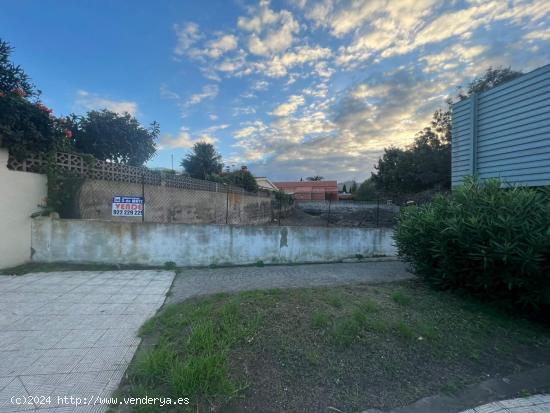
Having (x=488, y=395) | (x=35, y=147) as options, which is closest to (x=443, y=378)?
(x=488, y=395)

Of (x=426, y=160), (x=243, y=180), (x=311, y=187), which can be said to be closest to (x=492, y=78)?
(x=426, y=160)

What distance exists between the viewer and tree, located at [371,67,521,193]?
24.9 meters

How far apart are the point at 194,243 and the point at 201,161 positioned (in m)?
20.6

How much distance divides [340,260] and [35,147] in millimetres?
8005

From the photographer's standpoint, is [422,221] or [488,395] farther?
[422,221]

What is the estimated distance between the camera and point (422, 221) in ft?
16.7

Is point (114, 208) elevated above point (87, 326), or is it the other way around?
point (114, 208)

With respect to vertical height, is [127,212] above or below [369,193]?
below

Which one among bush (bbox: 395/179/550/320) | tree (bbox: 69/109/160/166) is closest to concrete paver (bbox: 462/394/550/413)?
bush (bbox: 395/179/550/320)

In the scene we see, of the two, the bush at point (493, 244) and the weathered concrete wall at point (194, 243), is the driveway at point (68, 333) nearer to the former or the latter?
the weathered concrete wall at point (194, 243)

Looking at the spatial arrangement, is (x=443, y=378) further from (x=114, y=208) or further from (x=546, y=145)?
(x=114, y=208)

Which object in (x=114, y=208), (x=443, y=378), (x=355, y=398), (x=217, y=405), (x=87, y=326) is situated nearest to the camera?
(x=217, y=405)

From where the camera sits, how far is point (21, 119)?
223 inches

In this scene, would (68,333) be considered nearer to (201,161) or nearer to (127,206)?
(127,206)
